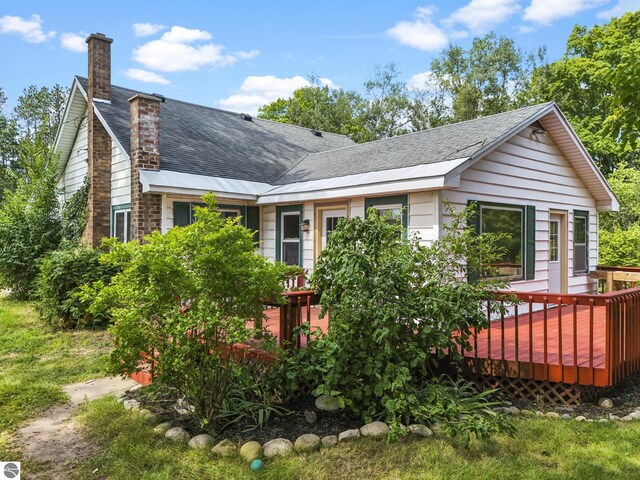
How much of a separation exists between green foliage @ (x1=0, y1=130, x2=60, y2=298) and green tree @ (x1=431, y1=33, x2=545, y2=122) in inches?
890

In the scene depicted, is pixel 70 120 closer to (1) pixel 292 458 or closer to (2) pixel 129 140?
(2) pixel 129 140

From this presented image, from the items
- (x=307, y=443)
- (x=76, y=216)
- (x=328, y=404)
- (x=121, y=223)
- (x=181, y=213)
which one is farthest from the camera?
A: (x=76, y=216)

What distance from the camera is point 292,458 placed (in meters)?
3.31

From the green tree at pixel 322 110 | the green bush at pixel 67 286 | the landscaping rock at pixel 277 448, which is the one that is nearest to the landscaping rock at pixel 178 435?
the landscaping rock at pixel 277 448

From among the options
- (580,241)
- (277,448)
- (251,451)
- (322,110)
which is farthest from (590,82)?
(251,451)

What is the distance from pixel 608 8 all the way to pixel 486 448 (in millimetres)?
26580

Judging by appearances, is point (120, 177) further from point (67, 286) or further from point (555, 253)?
point (555, 253)

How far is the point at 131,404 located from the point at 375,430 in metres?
2.33

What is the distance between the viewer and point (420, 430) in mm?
3654

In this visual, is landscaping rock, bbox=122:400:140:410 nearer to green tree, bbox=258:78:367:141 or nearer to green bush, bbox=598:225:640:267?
green bush, bbox=598:225:640:267

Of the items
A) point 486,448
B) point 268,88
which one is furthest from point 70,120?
point 268,88

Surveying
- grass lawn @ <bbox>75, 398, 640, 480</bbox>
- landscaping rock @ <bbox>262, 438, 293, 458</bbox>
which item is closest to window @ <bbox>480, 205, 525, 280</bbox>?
grass lawn @ <bbox>75, 398, 640, 480</bbox>

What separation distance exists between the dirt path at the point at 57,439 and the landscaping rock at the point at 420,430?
2.50 metres

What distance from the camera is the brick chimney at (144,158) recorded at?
8477 millimetres
